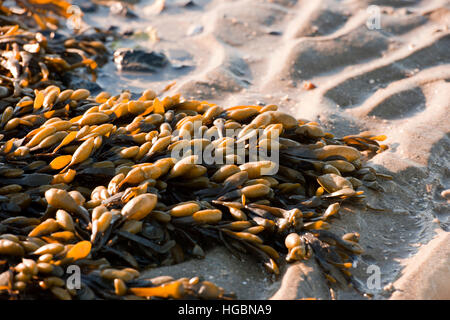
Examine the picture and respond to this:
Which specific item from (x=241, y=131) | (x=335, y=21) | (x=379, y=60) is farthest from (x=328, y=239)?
(x=335, y=21)

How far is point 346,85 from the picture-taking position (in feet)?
8.53

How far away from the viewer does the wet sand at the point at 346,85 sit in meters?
1.41

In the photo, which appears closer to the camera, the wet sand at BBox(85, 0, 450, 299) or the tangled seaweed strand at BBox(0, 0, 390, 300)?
the tangled seaweed strand at BBox(0, 0, 390, 300)

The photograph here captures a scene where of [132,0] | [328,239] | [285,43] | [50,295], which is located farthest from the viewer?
[132,0]

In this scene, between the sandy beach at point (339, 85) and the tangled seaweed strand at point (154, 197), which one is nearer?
the tangled seaweed strand at point (154, 197)

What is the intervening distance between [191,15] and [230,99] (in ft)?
4.29

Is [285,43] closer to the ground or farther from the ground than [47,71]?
farther from the ground

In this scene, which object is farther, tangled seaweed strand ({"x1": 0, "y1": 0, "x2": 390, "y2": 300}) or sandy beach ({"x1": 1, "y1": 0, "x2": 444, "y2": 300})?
sandy beach ({"x1": 1, "y1": 0, "x2": 444, "y2": 300})

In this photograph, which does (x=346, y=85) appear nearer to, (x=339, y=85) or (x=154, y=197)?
(x=339, y=85)

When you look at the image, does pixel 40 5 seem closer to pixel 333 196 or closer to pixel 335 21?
pixel 335 21

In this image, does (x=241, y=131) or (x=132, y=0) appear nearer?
(x=241, y=131)

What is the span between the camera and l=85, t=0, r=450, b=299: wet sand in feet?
4.64

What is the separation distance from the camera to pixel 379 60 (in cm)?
282

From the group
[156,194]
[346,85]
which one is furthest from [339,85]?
[156,194]
